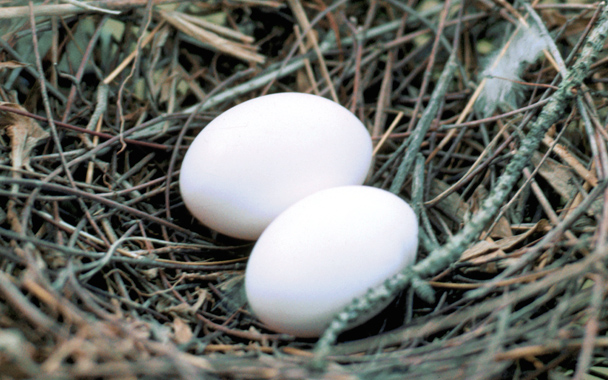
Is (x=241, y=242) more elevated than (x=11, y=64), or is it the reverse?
(x=11, y=64)

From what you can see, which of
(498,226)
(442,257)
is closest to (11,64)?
(442,257)

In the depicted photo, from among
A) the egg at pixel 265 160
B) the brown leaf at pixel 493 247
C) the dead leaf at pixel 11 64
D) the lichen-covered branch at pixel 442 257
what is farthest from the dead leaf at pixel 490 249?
the dead leaf at pixel 11 64

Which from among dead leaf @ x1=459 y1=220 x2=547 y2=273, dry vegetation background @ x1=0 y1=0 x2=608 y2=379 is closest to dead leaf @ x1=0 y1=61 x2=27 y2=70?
dry vegetation background @ x1=0 y1=0 x2=608 y2=379

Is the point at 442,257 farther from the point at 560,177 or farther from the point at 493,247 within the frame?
the point at 560,177

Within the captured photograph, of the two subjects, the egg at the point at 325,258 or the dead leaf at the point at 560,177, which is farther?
the dead leaf at the point at 560,177

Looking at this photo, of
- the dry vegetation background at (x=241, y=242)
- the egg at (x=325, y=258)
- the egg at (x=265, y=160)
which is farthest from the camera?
the egg at (x=265, y=160)

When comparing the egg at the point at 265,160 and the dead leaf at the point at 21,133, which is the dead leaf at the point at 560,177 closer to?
the egg at the point at 265,160

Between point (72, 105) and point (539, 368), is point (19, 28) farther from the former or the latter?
point (539, 368)
